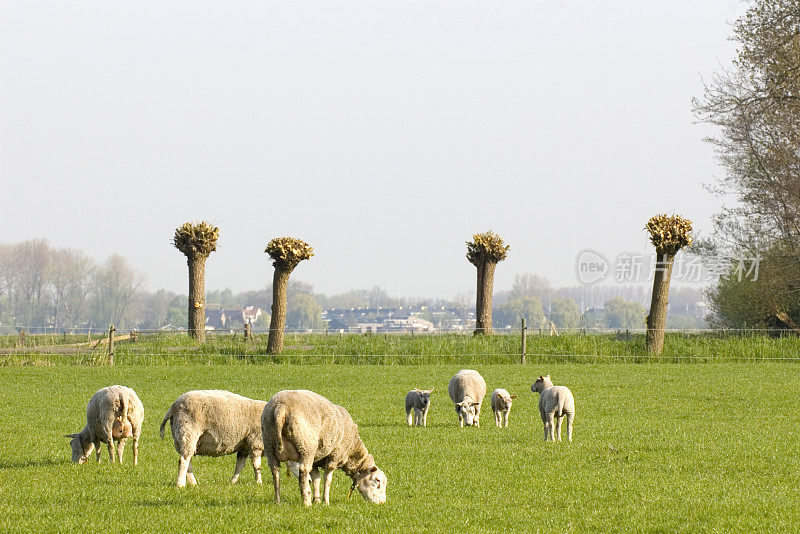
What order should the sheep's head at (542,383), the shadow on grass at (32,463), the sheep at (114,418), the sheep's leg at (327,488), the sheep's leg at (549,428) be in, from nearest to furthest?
the sheep's leg at (327,488), the sheep at (114,418), the shadow on grass at (32,463), the sheep's leg at (549,428), the sheep's head at (542,383)

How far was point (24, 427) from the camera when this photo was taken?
17828 millimetres

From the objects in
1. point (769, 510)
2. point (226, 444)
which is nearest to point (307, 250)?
point (226, 444)

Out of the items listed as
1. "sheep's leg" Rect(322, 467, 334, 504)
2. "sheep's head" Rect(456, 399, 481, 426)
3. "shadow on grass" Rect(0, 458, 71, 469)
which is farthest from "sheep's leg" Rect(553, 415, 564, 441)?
"shadow on grass" Rect(0, 458, 71, 469)

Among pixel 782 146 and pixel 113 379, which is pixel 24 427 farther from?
pixel 782 146

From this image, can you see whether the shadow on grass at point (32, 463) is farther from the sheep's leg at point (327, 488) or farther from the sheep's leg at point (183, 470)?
the sheep's leg at point (327, 488)

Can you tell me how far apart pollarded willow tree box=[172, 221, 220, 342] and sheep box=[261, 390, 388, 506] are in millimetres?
32872

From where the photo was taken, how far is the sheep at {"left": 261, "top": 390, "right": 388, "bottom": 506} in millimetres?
9438

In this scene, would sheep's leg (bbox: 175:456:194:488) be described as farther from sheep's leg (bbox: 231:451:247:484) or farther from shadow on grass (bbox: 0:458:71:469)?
shadow on grass (bbox: 0:458:71:469)

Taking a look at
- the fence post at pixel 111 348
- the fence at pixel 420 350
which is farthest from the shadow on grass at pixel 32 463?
the fence at pixel 420 350

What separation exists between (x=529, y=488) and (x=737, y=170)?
3991cm

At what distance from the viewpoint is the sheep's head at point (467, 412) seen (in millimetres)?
18109

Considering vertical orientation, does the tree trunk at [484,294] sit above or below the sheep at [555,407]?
above

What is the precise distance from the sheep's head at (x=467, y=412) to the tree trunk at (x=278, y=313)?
20.3 metres

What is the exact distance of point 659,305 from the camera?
1578 inches
